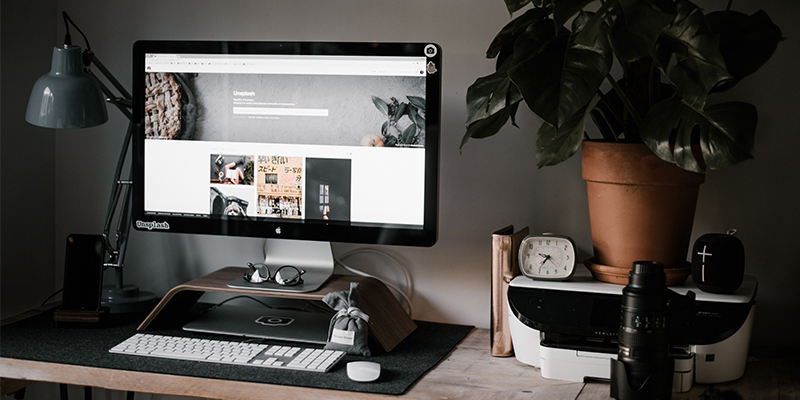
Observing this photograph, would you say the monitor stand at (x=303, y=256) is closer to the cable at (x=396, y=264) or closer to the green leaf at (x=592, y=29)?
the cable at (x=396, y=264)

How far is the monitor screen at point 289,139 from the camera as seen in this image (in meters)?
1.24

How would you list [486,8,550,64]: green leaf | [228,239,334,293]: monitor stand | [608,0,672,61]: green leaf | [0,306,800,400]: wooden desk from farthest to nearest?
[228,239,334,293]: monitor stand, [486,8,550,64]: green leaf, [0,306,800,400]: wooden desk, [608,0,672,61]: green leaf

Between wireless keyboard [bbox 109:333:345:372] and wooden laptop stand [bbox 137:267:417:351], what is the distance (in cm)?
9

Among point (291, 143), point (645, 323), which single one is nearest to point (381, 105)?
point (291, 143)

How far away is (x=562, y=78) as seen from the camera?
3.03ft

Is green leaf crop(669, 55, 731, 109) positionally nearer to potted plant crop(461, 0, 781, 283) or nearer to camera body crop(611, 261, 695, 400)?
potted plant crop(461, 0, 781, 283)

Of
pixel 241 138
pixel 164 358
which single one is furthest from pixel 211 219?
Result: pixel 164 358

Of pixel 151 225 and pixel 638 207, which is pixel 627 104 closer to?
pixel 638 207

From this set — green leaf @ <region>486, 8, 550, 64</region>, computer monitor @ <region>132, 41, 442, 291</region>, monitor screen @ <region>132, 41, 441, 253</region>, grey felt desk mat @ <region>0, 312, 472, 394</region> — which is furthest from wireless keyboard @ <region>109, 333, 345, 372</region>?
green leaf @ <region>486, 8, 550, 64</region>

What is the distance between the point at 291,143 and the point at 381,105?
7.5 inches

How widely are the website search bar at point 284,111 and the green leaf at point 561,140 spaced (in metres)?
0.43

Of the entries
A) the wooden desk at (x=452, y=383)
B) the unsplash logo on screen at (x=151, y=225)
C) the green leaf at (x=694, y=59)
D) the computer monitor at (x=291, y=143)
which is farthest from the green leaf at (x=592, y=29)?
the unsplash logo on screen at (x=151, y=225)

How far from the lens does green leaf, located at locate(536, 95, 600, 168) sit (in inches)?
40.2

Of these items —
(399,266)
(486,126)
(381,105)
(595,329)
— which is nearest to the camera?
(595,329)
